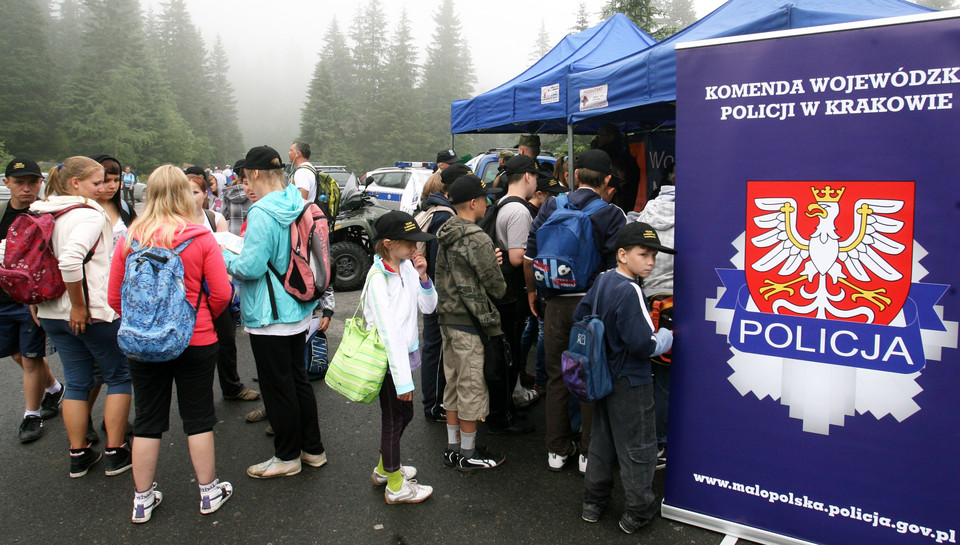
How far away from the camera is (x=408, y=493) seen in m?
3.31

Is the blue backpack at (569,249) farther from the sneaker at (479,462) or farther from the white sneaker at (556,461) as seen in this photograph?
the sneaker at (479,462)

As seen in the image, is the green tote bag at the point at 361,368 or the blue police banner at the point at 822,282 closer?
the blue police banner at the point at 822,282

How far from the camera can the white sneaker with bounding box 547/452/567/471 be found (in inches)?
144

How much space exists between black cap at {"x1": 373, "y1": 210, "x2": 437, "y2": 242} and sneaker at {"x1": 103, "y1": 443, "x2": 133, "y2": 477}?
2.29 meters

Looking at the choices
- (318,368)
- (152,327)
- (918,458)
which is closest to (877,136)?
(918,458)

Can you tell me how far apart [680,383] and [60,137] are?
58853mm

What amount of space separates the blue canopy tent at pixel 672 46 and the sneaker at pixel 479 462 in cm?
264

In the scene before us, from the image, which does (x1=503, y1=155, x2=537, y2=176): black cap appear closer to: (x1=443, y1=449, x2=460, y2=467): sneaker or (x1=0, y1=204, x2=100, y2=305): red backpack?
(x1=443, y1=449, x2=460, y2=467): sneaker

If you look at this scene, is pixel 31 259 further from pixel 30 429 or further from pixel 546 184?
pixel 546 184

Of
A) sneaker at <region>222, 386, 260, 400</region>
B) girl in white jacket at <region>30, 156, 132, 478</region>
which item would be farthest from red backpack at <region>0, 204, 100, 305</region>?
sneaker at <region>222, 386, 260, 400</region>

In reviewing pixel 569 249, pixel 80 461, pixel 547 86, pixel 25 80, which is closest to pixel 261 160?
pixel 569 249

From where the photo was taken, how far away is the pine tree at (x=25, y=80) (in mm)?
45031

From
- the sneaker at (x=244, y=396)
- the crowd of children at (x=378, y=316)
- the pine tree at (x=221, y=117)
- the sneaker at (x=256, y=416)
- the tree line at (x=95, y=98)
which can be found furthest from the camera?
the pine tree at (x=221, y=117)

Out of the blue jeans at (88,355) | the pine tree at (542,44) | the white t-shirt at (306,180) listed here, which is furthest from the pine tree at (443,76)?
the blue jeans at (88,355)
